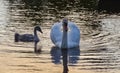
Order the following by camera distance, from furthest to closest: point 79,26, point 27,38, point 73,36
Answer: point 79,26, point 27,38, point 73,36

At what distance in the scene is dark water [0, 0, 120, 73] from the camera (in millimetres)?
20562

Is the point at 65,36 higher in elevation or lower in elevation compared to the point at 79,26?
higher

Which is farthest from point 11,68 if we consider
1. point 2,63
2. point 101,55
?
point 101,55

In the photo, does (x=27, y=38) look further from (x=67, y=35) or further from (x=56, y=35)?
(x=67, y=35)

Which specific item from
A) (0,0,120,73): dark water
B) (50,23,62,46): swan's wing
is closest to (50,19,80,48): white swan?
(50,23,62,46): swan's wing

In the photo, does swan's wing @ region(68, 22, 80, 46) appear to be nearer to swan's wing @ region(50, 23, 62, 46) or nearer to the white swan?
the white swan

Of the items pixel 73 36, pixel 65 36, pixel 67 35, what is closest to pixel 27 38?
pixel 67 35

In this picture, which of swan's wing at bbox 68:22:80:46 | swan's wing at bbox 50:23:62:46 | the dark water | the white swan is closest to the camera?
the dark water

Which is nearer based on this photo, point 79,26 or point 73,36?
point 73,36

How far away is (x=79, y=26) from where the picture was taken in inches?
1081

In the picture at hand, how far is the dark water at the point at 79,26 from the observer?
Answer: 20.6 m

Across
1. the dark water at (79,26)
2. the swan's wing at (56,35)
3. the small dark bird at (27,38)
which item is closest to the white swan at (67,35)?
the swan's wing at (56,35)

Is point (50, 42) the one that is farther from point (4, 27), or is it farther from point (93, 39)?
point (4, 27)

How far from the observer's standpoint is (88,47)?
2256cm
